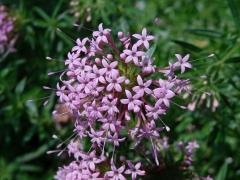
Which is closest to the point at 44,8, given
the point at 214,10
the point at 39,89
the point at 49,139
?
the point at 39,89

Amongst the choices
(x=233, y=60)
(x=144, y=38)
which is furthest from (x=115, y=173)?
(x=233, y=60)

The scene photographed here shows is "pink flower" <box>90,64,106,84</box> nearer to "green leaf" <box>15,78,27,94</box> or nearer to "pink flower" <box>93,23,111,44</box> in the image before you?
"pink flower" <box>93,23,111,44</box>

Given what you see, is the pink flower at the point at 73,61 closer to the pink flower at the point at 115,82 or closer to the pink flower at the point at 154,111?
the pink flower at the point at 115,82

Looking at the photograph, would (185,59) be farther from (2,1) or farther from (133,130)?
(2,1)

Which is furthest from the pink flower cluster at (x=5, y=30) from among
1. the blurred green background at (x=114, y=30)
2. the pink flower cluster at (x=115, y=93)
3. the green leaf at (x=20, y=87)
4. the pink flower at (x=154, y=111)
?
the pink flower at (x=154, y=111)

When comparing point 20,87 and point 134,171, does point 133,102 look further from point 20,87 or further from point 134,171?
point 20,87

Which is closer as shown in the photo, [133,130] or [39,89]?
[133,130]
